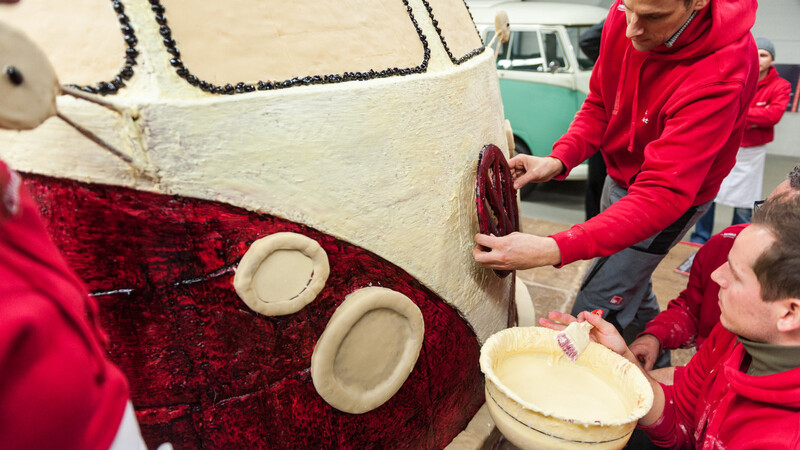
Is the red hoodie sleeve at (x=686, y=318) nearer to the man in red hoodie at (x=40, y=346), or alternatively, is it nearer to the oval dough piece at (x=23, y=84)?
the man in red hoodie at (x=40, y=346)

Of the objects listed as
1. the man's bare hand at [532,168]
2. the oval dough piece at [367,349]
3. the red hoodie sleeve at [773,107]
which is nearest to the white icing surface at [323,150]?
the oval dough piece at [367,349]

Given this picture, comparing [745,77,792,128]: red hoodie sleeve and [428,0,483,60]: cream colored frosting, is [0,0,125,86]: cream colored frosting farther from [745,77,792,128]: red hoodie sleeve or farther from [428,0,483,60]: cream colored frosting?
[745,77,792,128]: red hoodie sleeve

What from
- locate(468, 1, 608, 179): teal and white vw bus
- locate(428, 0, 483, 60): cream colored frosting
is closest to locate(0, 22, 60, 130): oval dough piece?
locate(428, 0, 483, 60): cream colored frosting

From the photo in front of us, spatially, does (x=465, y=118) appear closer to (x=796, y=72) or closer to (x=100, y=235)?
(x=100, y=235)

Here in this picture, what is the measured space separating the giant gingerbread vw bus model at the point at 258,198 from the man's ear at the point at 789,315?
763 millimetres

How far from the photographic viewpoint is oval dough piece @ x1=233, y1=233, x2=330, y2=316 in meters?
1.03

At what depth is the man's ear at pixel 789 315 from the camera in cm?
102

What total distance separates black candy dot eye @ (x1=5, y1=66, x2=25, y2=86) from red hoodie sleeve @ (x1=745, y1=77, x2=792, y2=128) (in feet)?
14.2

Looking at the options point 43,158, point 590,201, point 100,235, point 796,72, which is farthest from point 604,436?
point 796,72

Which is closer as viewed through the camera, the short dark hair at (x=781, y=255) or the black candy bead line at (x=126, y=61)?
the black candy bead line at (x=126, y=61)

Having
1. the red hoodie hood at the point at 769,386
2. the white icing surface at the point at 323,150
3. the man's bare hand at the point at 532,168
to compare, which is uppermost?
the white icing surface at the point at 323,150

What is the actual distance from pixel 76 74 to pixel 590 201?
133 inches

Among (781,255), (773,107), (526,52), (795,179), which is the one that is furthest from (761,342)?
(526,52)

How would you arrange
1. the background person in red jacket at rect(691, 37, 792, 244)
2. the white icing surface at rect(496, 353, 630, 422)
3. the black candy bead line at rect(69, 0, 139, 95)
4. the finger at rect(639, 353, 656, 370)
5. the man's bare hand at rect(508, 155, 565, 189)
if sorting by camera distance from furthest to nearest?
the background person in red jacket at rect(691, 37, 792, 244) → the man's bare hand at rect(508, 155, 565, 189) → the finger at rect(639, 353, 656, 370) → the white icing surface at rect(496, 353, 630, 422) → the black candy bead line at rect(69, 0, 139, 95)
